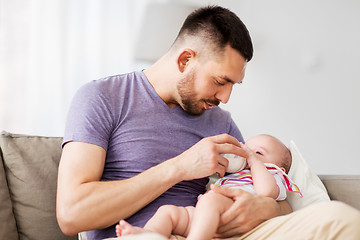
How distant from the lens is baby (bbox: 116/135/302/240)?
1.20 meters

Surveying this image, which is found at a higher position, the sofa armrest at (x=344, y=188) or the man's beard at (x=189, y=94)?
the man's beard at (x=189, y=94)

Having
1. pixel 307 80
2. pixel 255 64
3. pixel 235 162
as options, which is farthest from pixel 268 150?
pixel 307 80

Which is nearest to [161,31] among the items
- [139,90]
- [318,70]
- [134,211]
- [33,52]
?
[33,52]

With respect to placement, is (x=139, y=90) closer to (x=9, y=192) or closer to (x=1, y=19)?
(x=9, y=192)

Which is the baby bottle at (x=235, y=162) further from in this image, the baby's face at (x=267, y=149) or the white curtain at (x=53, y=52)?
the white curtain at (x=53, y=52)

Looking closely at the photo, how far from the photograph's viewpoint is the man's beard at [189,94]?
1592 millimetres

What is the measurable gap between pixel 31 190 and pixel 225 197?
2.67 ft

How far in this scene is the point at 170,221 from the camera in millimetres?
1256

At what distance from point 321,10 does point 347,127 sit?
2.78 feet

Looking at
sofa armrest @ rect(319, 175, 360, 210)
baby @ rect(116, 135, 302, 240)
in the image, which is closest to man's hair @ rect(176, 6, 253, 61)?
baby @ rect(116, 135, 302, 240)

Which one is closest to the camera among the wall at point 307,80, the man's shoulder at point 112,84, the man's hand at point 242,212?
the man's hand at point 242,212

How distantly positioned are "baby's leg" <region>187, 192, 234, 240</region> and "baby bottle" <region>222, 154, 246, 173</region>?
20 centimetres

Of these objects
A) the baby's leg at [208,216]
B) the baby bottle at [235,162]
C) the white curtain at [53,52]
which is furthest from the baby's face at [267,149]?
the white curtain at [53,52]

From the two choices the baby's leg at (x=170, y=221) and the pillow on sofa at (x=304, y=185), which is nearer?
the baby's leg at (x=170, y=221)
